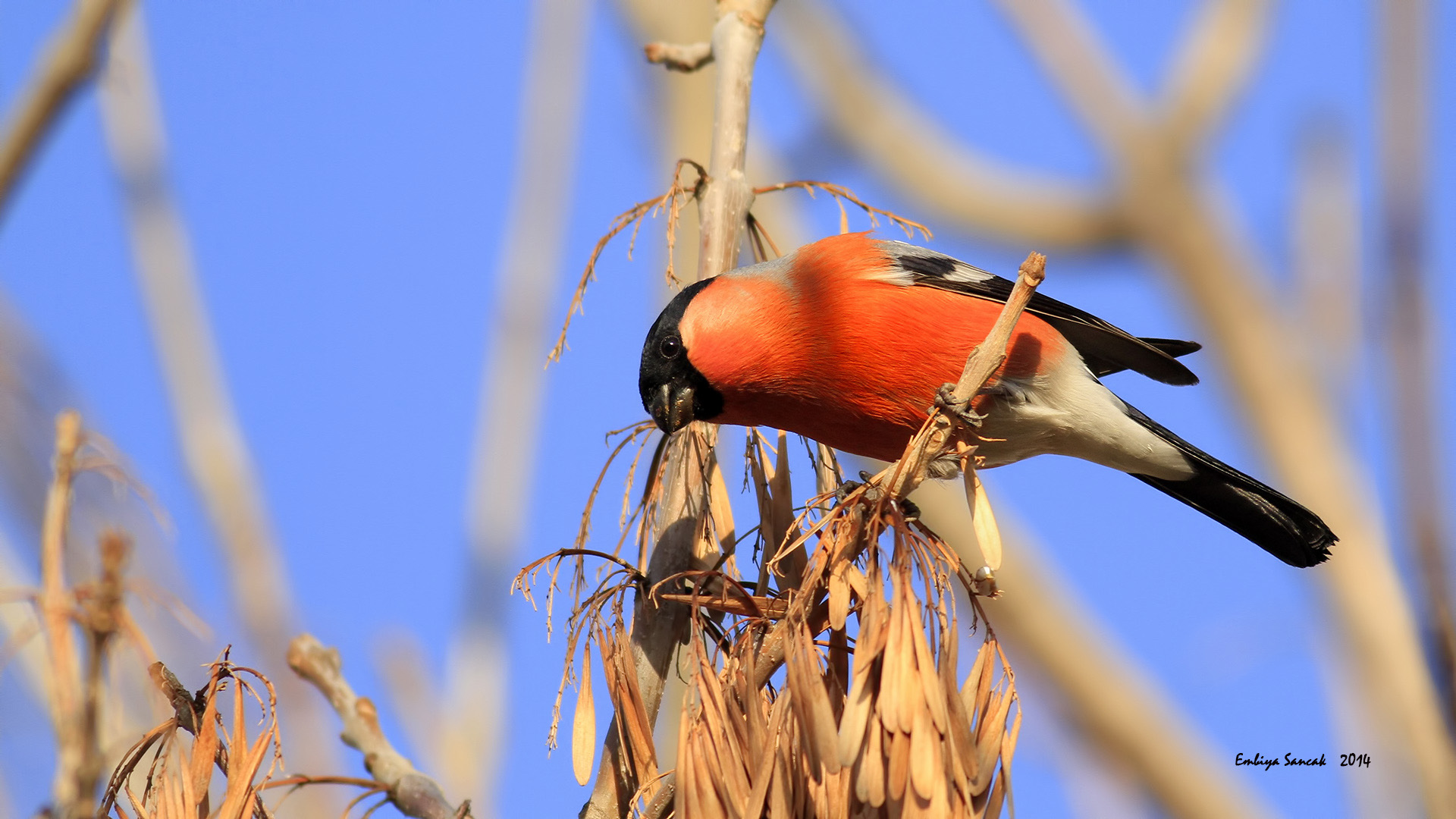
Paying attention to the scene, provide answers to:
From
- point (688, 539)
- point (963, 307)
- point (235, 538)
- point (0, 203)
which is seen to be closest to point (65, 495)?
point (0, 203)

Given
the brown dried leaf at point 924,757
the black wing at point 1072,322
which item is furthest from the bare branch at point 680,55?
the brown dried leaf at point 924,757

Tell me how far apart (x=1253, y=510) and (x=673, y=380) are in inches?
81.3

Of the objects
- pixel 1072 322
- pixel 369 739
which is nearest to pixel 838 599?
pixel 369 739

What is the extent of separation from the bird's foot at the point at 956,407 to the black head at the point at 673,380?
81 centimetres

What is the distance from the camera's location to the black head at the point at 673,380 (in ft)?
10.3

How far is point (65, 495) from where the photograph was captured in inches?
71.2

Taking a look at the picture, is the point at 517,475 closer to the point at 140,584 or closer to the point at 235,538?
the point at 235,538

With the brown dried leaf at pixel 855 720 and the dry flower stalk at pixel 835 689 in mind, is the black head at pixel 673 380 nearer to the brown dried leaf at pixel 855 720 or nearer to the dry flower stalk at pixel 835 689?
the dry flower stalk at pixel 835 689

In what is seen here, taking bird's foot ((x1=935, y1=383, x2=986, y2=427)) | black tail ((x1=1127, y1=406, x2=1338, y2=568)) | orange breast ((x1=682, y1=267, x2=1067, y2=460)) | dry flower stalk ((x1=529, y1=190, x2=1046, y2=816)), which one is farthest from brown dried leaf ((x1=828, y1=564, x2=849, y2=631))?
black tail ((x1=1127, y1=406, x2=1338, y2=568))

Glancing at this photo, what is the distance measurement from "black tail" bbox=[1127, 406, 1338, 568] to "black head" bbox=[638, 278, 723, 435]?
1499mm

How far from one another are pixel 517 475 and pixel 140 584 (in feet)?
10.7

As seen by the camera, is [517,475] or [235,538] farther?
[517,475]

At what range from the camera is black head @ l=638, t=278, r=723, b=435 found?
10.3ft

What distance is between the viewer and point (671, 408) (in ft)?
10.3
